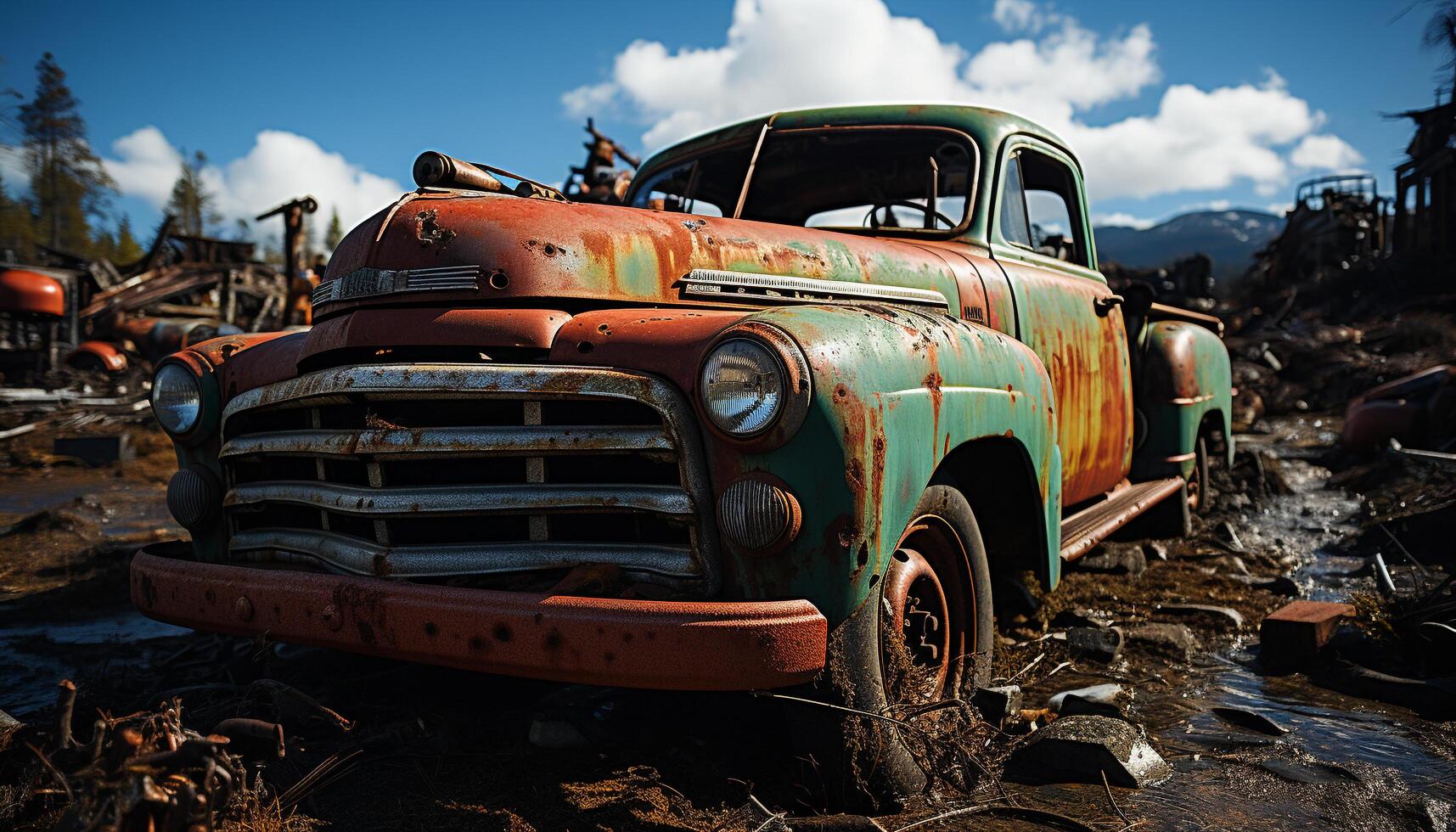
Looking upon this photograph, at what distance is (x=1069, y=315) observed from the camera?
387 cm

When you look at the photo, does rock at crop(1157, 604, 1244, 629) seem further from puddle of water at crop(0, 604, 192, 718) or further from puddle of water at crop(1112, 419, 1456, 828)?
puddle of water at crop(0, 604, 192, 718)

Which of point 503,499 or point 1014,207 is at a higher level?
point 1014,207

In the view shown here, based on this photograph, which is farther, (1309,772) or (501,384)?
(1309,772)

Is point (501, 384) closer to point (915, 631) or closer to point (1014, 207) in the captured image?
point (915, 631)

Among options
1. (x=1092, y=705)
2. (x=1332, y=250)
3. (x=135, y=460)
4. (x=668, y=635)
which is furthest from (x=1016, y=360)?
→ (x=1332, y=250)

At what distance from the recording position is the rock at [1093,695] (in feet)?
9.11

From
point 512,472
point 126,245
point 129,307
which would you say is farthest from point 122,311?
point 126,245

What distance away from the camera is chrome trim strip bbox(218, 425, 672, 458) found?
6.56 ft

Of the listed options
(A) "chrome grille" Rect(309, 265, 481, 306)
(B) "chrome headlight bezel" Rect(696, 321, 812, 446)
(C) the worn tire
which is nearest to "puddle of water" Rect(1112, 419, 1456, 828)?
(C) the worn tire

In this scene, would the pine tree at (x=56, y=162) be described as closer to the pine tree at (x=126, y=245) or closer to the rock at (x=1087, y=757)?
the pine tree at (x=126, y=245)

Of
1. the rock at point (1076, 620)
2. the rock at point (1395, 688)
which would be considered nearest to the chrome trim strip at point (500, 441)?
the rock at point (1076, 620)

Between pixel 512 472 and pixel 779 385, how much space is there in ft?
2.18

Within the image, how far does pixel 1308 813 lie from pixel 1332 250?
3445cm

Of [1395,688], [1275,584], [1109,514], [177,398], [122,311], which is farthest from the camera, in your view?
[122,311]
